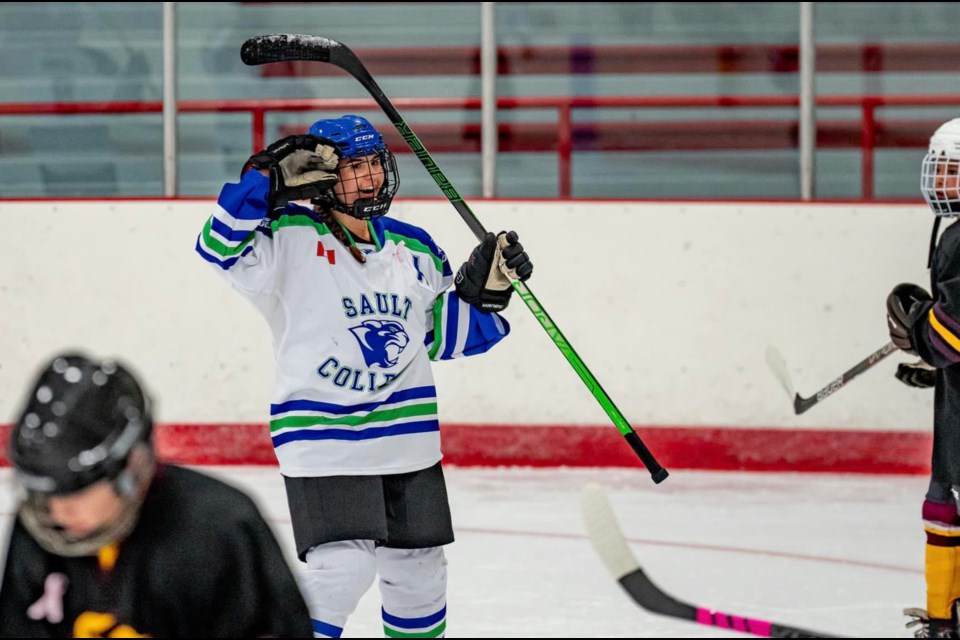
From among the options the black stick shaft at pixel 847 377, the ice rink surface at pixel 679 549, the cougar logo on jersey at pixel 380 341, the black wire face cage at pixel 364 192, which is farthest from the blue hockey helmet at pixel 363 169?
the black stick shaft at pixel 847 377

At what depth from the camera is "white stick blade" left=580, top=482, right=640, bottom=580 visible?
164 cm

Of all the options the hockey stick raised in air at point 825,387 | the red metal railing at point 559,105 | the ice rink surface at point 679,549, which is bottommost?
the ice rink surface at point 679,549

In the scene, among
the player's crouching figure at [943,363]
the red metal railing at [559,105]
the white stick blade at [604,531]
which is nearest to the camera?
the white stick blade at [604,531]

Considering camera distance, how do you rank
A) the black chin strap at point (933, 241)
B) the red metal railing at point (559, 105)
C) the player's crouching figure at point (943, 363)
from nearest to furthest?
the player's crouching figure at point (943, 363), the black chin strap at point (933, 241), the red metal railing at point (559, 105)

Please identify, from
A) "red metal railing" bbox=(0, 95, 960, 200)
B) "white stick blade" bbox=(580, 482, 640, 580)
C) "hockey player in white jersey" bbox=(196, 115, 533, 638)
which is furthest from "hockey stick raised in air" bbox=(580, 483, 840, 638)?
"red metal railing" bbox=(0, 95, 960, 200)

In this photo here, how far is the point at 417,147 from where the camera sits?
8.02ft

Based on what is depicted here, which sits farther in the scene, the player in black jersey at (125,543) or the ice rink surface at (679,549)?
the ice rink surface at (679,549)

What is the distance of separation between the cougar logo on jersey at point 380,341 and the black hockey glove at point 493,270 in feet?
0.48

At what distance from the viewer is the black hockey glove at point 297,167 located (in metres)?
2.02

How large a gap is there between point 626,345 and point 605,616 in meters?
1.96

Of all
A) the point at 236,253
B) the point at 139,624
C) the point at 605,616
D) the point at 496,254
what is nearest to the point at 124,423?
the point at 139,624

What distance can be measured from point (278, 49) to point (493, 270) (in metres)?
0.51

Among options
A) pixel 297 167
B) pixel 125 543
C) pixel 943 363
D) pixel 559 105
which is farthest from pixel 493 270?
pixel 559 105

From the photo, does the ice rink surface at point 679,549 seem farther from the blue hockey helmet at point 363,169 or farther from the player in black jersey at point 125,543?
the player in black jersey at point 125,543
